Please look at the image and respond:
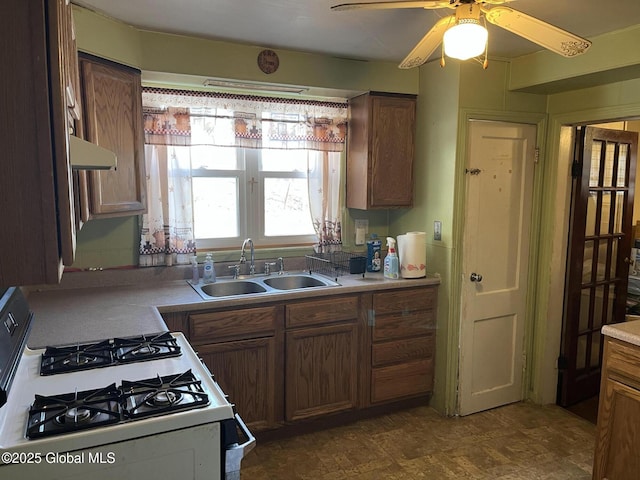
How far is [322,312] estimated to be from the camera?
274 cm

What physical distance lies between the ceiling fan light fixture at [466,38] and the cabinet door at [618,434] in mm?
1595

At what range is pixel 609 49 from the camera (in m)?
2.38

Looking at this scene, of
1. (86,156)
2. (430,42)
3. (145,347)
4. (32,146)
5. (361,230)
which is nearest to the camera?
(32,146)

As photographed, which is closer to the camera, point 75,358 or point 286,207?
point 75,358

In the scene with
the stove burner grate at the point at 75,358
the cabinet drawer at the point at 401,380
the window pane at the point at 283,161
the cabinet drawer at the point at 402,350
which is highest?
the window pane at the point at 283,161

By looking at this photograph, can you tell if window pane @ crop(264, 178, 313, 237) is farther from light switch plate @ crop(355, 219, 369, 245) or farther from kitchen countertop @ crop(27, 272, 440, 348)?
kitchen countertop @ crop(27, 272, 440, 348)

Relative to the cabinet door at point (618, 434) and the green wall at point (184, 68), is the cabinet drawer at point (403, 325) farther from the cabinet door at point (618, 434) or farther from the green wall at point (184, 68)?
the cabinet door at point (618, 434)

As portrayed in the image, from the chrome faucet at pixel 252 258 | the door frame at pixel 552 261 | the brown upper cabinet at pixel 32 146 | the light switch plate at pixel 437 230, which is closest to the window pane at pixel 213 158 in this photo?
the chrome faucet at pixel 252 258

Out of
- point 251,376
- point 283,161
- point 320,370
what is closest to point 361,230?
point 283,161

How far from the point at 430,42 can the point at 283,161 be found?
1.52 m

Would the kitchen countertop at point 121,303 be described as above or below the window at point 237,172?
below

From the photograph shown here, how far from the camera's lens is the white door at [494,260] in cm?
297

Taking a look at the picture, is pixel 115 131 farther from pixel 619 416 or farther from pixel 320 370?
pixel 619 416

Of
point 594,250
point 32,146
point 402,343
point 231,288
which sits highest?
point 32,146
